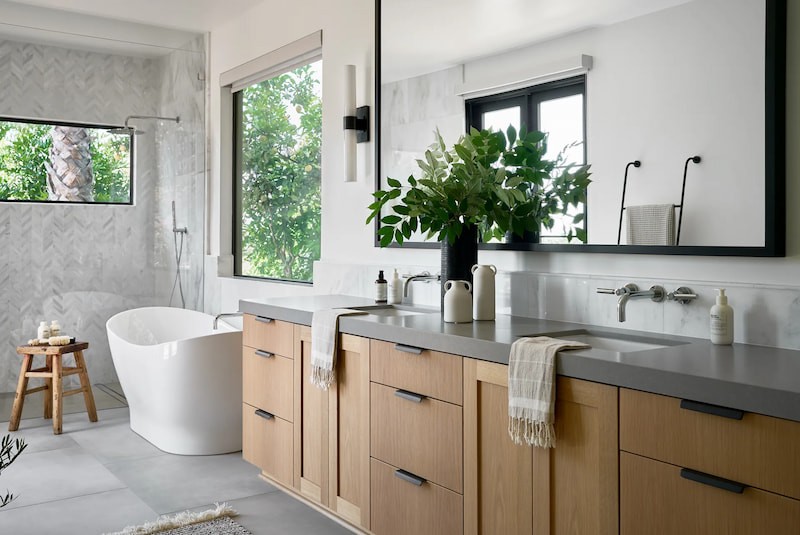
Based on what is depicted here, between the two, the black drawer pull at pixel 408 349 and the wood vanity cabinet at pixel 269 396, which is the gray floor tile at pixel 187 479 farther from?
the black drawer pull at pixel 408 349

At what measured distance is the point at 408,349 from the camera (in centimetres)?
242

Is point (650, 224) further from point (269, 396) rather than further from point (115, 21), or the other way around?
point (115, 21)

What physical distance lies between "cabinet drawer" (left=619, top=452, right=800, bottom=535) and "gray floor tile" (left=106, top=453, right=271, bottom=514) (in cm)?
210

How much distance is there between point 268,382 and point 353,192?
3.52 feet

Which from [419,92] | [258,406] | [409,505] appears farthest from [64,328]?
[409,505]

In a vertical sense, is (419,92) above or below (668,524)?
above

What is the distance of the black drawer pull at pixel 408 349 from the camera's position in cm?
239

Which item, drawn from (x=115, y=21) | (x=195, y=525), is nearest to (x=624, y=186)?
(x=195, y=525)

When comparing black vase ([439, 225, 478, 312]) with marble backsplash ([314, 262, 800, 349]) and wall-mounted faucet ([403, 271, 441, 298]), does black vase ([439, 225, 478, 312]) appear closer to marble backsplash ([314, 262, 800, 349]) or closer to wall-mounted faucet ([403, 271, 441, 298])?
marble backsplash ([314, 262, 800, 349])

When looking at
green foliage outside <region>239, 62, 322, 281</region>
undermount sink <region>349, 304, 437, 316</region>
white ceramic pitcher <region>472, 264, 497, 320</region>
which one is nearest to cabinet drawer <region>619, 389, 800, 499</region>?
white ceramic pitcher <region>472, 264, 497, 320</region>

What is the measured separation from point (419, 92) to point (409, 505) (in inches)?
69.4

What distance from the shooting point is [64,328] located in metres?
4.72

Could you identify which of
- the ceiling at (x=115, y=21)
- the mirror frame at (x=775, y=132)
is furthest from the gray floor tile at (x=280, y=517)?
the ceiling at (x=115, y=21)

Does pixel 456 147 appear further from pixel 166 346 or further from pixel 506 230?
pixel 166 346
